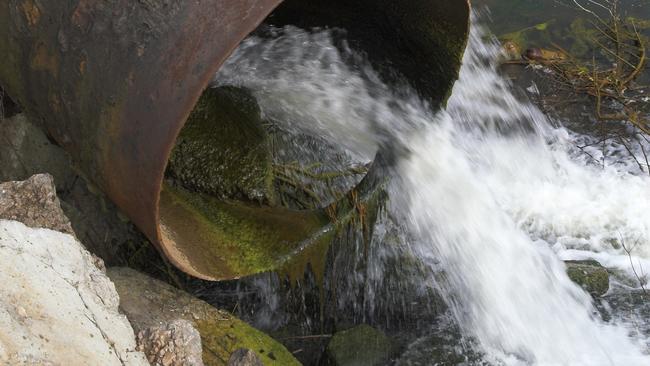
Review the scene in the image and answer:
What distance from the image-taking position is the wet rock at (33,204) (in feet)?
8.64

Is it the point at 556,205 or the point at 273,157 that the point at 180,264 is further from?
the point at 556,205

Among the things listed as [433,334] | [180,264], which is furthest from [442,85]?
[180,264]

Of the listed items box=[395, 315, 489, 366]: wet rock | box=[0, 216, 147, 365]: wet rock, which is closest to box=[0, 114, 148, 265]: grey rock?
box=[0, 216, 147, 365]: wet rock

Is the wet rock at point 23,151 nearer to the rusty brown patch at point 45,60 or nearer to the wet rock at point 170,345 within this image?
the rusty brown patch at point 45,60

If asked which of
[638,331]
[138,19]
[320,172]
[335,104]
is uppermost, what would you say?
[138,19]

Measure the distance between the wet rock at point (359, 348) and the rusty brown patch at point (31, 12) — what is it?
2.00 metres

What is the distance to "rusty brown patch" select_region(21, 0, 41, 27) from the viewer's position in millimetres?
2491

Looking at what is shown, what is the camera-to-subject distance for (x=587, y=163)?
5.26 metres

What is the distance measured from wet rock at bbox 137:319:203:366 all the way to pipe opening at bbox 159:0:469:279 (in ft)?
1.62

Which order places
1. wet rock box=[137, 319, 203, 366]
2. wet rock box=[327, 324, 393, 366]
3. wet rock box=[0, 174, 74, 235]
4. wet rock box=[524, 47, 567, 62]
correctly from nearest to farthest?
wet rock box=[137, 319, 203, 366] → wet rock box=[0, 174, 74, 235] → wet rock box=[327, 324, 393, 366] → wet rock box=[524, 47, 567, 62]

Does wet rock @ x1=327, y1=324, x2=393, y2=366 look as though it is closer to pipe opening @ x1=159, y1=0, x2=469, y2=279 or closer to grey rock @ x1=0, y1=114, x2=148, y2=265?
pipe opening @ x1=159, y1=0, x2=469, y2=279

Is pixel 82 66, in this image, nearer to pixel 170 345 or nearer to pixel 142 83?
pixel 142 83

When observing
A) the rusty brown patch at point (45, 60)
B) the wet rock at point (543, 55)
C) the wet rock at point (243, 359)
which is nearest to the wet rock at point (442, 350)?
the wet rock at point (243, 359)

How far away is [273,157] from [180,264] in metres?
1.48
